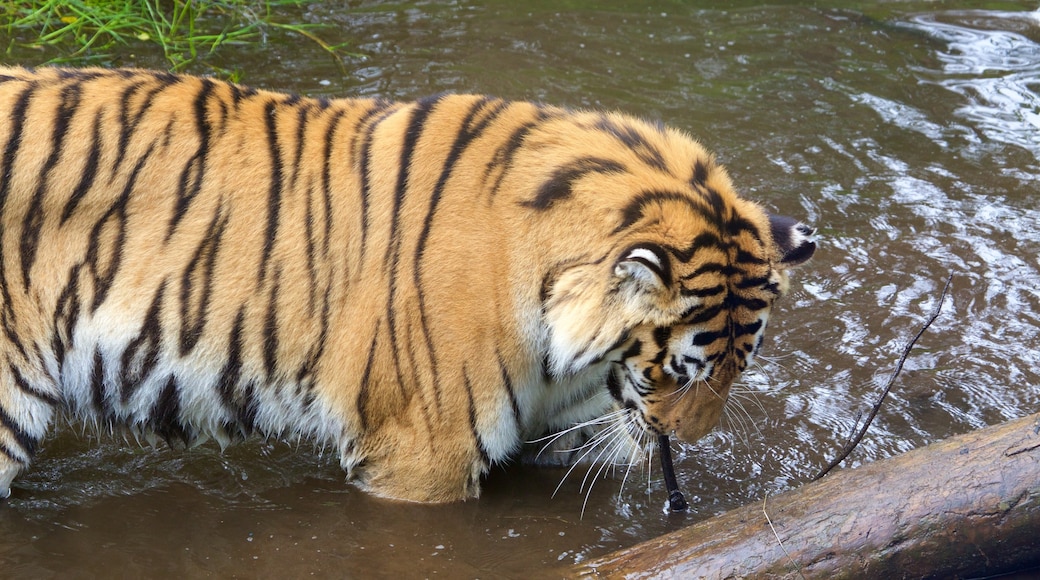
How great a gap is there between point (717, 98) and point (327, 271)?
379cm

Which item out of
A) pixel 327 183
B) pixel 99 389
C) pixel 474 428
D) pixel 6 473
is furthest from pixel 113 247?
pixel 474 428

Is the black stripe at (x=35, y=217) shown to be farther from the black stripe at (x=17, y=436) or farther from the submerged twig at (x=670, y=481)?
the submerged twig at (x=670, y=481)

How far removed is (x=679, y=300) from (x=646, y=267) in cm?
17

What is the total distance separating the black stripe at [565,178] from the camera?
9.95 ft

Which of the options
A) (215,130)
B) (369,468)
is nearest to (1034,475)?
(369,468)

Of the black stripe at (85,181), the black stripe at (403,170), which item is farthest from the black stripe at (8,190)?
the black stripe at (403,170)

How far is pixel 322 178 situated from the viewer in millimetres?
3225

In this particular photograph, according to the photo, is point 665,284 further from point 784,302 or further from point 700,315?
point 784,302

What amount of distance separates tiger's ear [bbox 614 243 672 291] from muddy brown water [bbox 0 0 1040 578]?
0.91 m

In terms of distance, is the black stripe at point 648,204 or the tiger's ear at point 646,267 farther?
the black stripe at point 648,204

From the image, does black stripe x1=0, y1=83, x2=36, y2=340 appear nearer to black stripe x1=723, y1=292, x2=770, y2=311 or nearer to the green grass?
black stripe x1=723, y1=292, x2=770, y2=311

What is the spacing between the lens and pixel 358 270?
316cm

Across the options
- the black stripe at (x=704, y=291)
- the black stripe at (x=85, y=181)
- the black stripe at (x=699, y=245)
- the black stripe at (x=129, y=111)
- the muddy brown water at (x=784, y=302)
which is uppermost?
the black stripe at (x=129, y=111)

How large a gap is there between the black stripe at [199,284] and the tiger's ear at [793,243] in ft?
5.26
